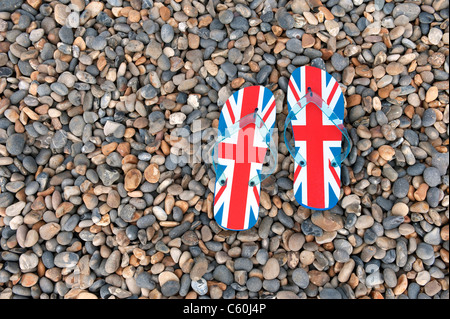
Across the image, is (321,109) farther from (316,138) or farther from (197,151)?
(197,151)

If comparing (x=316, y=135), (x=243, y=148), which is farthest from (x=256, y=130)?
(x=316, y=135)

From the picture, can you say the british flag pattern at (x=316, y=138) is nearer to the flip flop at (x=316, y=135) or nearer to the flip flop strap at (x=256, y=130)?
the flip flop at (x=316, y=135)

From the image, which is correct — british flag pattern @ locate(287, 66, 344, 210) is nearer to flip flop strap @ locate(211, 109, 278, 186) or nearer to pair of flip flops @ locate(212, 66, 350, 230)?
pair of flip flops @ locate(212, 66, 350, 230)

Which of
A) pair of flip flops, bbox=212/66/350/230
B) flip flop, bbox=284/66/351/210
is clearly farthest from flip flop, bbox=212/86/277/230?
flip flop, bbox=284/66/351/210

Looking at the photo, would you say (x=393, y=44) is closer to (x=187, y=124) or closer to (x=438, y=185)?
(x=438, y=185)

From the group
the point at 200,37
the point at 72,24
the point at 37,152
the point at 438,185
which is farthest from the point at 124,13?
the point at 438,185

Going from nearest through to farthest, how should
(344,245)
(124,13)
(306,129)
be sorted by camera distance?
1. (344,245)
2. (306,129)
3. (124,13)

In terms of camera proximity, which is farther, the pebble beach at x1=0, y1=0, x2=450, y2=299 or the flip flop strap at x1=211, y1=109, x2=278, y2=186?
the flip flop strap at x1=211, y1=109, x2=278, y2=186
